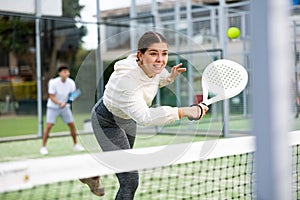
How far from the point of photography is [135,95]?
9.21ft

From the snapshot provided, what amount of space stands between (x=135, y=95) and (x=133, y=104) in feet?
0.23

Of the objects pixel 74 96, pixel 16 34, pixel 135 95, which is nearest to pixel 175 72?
pixel 135 95

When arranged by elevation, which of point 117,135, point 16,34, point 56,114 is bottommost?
point 56,114

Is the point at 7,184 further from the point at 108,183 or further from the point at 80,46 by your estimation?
the point at 80,46

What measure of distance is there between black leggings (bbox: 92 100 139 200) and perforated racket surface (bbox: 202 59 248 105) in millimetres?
545

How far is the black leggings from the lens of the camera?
3.17 meters

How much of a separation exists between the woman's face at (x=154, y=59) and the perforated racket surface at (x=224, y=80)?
0.25 meters

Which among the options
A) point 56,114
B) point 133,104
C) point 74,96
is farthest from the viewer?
point 56,114

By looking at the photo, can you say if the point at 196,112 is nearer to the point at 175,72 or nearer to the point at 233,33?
the point at 175,72

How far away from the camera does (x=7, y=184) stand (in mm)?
1710

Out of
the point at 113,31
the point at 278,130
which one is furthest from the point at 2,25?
the point at 278,130

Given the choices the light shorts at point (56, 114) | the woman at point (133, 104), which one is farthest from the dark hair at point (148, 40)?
the light shorts at point (56, 114)

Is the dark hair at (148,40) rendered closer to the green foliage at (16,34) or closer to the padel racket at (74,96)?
the padel racket at (74,96)

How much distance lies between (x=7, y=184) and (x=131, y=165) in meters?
0.57
